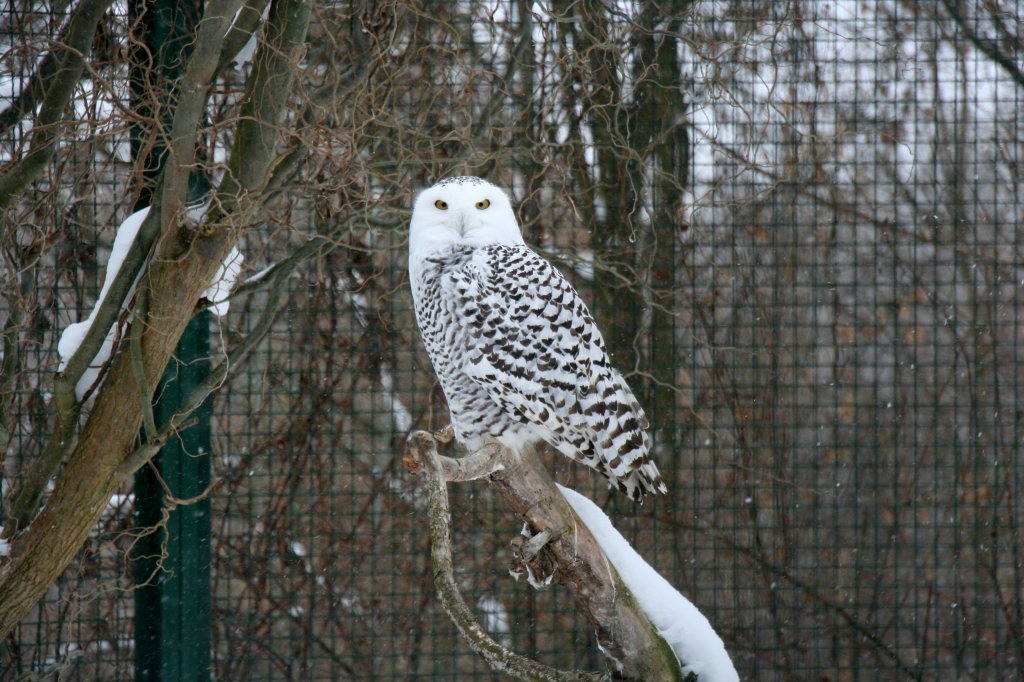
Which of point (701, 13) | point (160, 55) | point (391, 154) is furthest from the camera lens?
point (701, 13)

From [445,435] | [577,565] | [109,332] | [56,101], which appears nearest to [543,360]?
[445,435]

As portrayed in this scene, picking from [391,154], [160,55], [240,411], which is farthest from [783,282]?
[160,55]

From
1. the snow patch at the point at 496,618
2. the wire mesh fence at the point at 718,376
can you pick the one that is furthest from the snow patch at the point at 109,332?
the snow patch at the point at 496,618

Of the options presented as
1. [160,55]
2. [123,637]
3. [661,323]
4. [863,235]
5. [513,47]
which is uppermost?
[513,47]

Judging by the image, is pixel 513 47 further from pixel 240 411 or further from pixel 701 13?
pixel 240 411

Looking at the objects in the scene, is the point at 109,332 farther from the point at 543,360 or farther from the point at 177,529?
the point at 543,360

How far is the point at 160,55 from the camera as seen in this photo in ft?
6.90

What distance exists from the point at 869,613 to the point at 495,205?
1.66 meters

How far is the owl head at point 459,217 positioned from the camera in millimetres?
1759

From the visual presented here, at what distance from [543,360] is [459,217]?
0.31m

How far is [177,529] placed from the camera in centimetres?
230

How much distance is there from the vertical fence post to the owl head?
2.23 feet

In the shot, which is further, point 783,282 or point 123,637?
point 783,282

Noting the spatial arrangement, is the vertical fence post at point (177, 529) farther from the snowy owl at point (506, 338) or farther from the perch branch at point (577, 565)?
the perch branch at point (577, 565)
